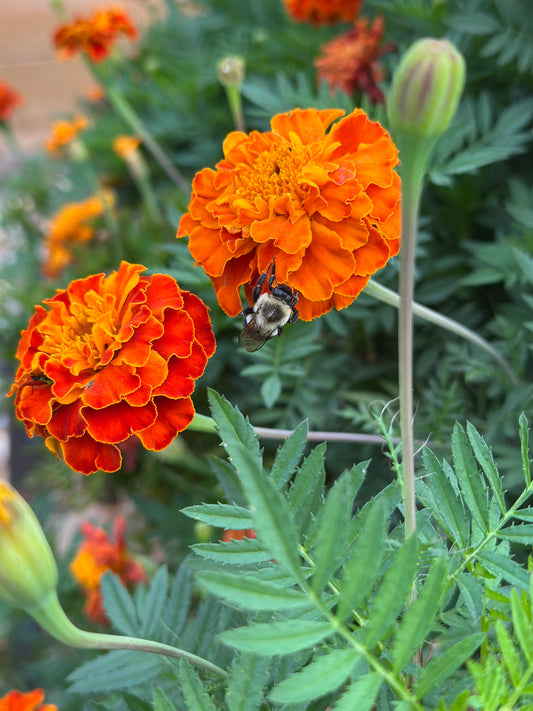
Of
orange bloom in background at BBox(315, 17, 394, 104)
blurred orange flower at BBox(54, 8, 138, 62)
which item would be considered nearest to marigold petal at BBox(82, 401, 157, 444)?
orange bloom in background at BBox(315, 17, 394, 104)

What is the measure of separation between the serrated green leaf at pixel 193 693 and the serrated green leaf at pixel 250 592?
0.20 ft

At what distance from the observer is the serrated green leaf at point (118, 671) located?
0.45 meters

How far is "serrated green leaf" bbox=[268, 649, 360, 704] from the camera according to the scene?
0.79 feet

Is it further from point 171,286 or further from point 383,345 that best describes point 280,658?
point 383,345

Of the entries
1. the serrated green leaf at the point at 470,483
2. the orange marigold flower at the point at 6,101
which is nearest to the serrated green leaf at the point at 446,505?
the serrated green leaf at the point at 470,483

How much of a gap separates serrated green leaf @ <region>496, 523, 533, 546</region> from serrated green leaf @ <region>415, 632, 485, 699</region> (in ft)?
0.24

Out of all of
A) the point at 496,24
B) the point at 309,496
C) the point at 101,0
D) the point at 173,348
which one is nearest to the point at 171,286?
the point at 173,348

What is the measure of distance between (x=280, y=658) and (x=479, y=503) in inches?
5.0

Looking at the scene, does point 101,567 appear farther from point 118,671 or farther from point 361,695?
point 361,695

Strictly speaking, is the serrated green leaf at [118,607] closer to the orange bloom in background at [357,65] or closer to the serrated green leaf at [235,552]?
the serrated green leaf at [235,552]

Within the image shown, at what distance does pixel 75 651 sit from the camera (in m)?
0.83

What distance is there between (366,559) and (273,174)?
0.27 meters

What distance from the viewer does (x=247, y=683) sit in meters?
0.29

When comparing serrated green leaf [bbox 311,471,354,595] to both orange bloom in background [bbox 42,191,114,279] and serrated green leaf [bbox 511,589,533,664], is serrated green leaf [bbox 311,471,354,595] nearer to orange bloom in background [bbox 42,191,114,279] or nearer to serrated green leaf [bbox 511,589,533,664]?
serrated green leaf [bbox 511,589,533,664]
